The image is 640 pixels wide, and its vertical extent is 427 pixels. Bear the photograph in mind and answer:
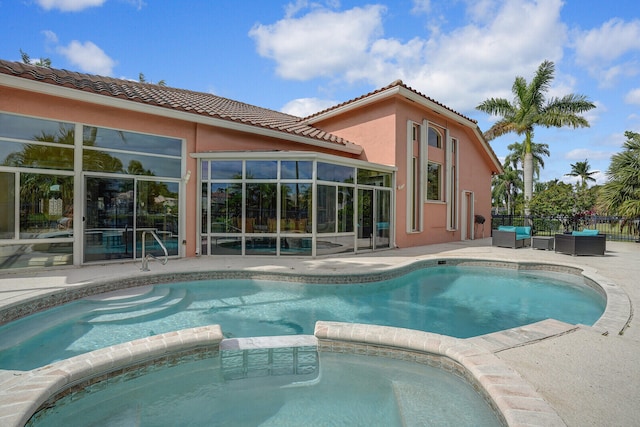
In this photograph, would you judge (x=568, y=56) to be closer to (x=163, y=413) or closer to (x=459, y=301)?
(x=459, y=301)

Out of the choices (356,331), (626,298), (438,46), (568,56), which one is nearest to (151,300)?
(356,331)

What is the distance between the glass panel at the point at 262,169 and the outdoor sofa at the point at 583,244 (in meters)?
10.5

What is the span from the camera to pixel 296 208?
1009cm

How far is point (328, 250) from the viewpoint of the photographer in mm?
10508

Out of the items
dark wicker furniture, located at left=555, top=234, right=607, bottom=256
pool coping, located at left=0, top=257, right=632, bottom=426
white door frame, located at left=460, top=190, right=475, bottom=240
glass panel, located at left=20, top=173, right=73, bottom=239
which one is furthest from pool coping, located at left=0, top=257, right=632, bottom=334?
white door frame, located at left=460, top=190, right=475, bottom=240

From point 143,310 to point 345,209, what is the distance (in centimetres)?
681

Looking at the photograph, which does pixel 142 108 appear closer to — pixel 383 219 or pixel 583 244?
pixel 383 219

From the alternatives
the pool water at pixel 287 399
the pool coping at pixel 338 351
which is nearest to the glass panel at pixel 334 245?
the pool coping at pixel 338 351

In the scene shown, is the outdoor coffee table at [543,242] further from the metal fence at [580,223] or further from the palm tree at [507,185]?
the palm tree at [507,185]

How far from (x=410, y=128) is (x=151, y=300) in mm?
10878

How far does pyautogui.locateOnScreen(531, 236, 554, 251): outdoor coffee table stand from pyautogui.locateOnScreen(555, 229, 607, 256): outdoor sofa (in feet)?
3.53

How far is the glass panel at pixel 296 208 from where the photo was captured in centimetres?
1005

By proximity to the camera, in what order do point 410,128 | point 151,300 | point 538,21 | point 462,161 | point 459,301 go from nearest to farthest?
point 151,300 → point 459,301 → point 538,21 → point 410,128 → point 462,161

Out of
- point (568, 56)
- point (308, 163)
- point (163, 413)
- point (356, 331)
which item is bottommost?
point (163, 413)
